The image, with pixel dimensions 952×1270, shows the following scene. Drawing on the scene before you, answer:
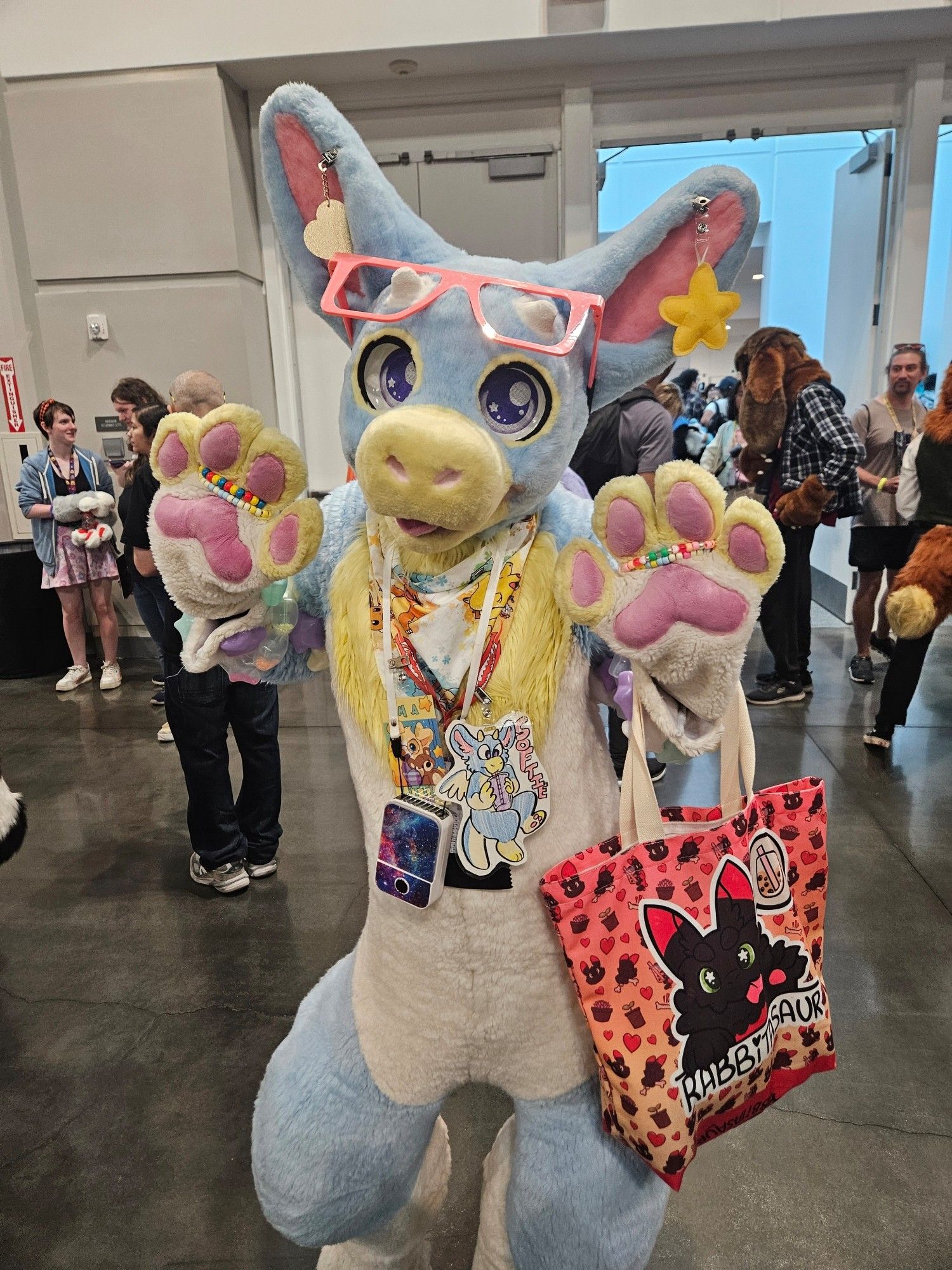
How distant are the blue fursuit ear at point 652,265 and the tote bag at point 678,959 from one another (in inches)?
15.7

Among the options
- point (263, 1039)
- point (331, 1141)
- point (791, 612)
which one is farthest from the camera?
point (791, 612)

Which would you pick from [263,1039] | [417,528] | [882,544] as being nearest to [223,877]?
[263,1039]

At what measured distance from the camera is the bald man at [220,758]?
2322mm

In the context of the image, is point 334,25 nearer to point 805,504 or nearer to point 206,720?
point 805,504

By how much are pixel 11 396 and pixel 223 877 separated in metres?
3.63

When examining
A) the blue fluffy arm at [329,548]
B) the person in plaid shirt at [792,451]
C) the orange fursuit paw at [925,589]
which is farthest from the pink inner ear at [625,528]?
the person in plaid shirt at [792,451]

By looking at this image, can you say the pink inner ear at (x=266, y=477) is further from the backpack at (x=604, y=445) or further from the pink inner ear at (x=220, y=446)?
the backpack at (x=604, y=445)

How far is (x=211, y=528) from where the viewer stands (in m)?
0.92

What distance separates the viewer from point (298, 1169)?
1.01 m

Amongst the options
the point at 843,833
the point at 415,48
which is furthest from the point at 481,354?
the point at 415,48

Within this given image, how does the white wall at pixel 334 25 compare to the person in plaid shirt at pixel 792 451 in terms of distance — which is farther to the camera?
the white wall at pixel 334 25

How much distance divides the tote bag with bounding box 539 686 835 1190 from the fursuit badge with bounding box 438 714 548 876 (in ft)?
0.20

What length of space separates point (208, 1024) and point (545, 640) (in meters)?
1.55

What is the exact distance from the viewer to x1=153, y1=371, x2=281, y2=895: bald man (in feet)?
7.62
